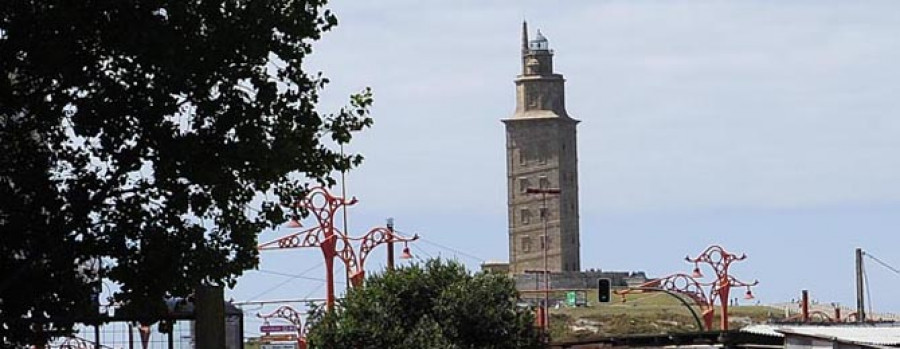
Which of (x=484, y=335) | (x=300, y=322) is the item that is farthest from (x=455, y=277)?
(x=300, y=322)

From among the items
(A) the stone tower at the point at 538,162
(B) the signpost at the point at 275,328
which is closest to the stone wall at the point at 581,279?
(A) the stone tower at the point at 538,162

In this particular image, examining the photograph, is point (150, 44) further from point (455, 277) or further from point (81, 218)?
point (455, 277)

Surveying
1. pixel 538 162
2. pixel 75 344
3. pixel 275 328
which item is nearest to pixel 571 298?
pixel 275 328

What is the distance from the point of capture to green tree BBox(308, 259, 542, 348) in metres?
56.6

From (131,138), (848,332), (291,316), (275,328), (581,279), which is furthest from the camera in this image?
(581,279)

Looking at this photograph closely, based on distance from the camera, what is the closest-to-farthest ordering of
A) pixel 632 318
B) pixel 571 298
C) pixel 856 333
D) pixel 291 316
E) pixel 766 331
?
pixel 856 333
pixel 766 331
pixel 291 316
pixel 632 318
pixel 571 298

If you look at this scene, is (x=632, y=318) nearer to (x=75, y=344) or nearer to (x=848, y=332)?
(x=848, y=332)

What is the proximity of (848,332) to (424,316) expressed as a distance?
1100cm

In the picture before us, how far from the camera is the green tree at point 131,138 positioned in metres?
18.4

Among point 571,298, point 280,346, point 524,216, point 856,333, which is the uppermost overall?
point 524,216

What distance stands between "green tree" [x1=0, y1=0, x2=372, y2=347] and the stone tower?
173 m

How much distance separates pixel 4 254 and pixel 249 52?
109 inches

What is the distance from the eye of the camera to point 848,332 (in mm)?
56531

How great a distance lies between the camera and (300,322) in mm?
87625
